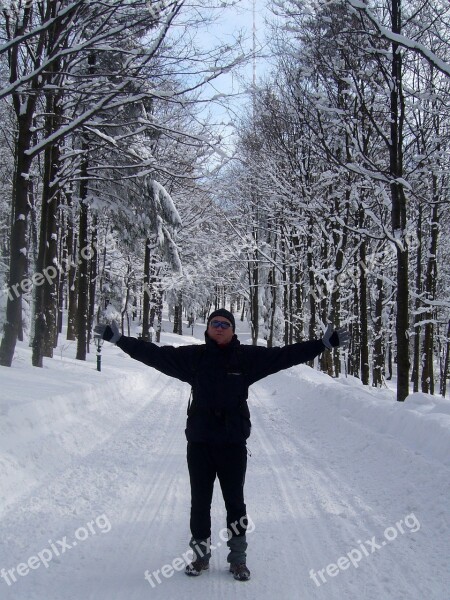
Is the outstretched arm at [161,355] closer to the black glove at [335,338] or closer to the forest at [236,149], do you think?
the black glove at [335,338]

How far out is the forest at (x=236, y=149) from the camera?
27.7ft

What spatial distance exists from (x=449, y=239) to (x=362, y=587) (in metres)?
22.7

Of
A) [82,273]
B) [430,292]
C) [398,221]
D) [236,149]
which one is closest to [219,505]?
[398,221]

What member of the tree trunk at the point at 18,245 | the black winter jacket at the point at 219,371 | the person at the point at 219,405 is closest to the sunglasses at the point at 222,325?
the person at the point at 219,405

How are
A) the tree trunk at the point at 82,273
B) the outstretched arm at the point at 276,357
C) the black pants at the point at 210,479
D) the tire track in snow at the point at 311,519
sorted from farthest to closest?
the tree trunk at the point at 82,273
the outstretched arm at the point at 276,357
the black pants at the point at 210,479
the tire track in snow at the point at 311,519

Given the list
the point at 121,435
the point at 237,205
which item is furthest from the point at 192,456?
the point at 237,205

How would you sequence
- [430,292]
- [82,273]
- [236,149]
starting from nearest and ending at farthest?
[236,149], [82,273], [430,292]

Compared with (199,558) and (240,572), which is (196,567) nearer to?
(199,558)

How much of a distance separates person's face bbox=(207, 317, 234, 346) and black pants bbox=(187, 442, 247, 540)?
2.56 feet

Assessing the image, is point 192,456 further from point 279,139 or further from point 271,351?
point 279,139

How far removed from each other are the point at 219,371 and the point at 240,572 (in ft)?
4.68

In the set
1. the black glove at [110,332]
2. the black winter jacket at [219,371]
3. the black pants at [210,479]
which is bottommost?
the black pants at [210,479]
